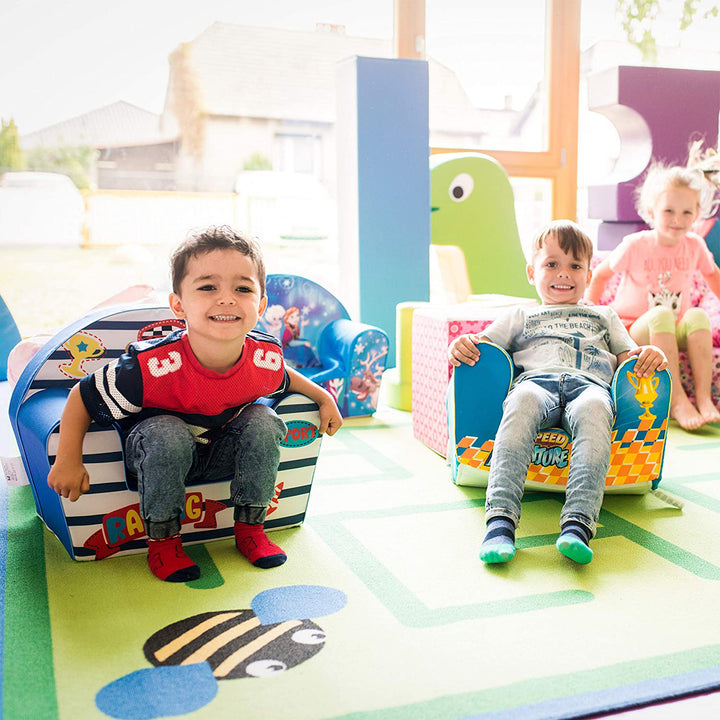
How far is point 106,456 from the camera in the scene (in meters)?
1.49

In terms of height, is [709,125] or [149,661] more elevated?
[709,125]

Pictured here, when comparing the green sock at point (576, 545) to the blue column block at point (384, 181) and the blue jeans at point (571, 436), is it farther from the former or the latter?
the blue column block at point (384, 181)

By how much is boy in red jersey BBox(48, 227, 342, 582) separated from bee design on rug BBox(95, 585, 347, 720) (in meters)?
0.17

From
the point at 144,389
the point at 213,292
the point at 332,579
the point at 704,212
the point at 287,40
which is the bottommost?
the point at 332,579

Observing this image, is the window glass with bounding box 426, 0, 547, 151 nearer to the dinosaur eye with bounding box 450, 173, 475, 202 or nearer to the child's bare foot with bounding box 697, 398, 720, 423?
the dinosaur eye with bounding box 450, 173, 475, 202

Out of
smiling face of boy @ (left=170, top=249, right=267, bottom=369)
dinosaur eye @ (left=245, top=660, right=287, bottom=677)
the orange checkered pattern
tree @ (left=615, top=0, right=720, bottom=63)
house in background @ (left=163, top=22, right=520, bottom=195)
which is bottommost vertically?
dinosaur eye @ (left=245, top=660, right=287, bottom=677)

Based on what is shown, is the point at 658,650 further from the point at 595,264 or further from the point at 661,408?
the point at 595,264

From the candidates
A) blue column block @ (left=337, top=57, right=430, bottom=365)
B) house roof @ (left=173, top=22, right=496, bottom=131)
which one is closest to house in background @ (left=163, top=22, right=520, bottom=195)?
house roof @ (left=173, top=22, right=496, bottom=131)

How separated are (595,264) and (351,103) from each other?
1195mm

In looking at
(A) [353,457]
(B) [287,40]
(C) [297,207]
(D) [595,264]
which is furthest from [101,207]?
(D) [595,264]

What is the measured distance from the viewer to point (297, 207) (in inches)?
149

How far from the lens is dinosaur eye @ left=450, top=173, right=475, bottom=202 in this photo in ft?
10.9

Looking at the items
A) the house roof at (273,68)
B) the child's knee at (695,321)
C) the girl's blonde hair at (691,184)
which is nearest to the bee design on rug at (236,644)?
the child's knee at (695,321)

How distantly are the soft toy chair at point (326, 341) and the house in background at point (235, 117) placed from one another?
1036 millimetres
